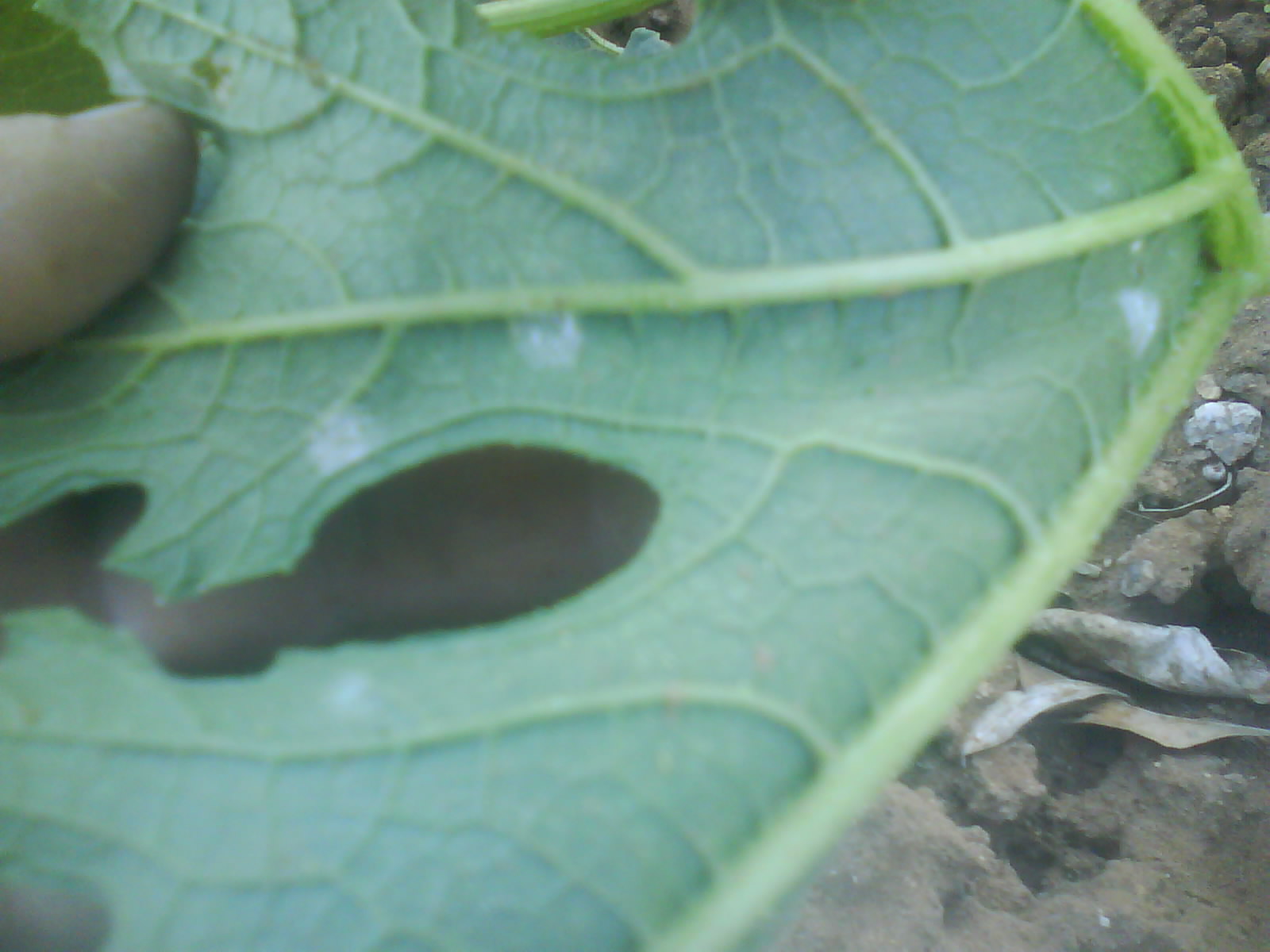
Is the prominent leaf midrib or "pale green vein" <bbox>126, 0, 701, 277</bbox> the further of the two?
"pale green vein" <bbox>126, 0, 701, 277</bbox>

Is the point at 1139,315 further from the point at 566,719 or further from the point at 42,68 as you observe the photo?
the point at 42,68

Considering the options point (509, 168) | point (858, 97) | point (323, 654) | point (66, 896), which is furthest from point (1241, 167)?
point (66, 896)

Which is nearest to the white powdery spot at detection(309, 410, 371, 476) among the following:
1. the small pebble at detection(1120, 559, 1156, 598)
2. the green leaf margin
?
the green leaf margin

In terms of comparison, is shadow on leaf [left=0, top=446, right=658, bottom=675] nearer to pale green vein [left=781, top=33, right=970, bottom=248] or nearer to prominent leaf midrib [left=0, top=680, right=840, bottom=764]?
prominent leaf midrib [left=0, top=680, right=840, bottom=764]

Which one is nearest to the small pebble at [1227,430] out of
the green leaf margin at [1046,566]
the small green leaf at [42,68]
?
the green leaf margin at [1046,566]

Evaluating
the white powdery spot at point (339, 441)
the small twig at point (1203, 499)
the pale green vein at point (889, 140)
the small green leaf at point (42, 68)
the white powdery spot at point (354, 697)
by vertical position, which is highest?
the pale green vein at point (889, 140)

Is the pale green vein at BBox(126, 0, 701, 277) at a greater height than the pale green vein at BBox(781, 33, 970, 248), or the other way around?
the pale green vein at BBox(781, 33, 970, 248)

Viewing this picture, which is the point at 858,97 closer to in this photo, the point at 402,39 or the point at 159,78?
the point at 402,39

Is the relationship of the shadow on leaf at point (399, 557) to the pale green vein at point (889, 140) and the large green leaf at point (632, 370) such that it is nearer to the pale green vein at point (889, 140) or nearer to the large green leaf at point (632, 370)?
the large green leaf at point (632, 370)
